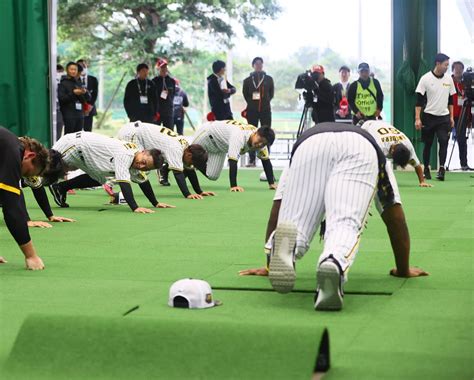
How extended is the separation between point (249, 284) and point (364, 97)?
10.8 metres

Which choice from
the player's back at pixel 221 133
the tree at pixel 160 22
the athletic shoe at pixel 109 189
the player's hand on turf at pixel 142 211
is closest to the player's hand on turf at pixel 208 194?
the player's back at pixel 221 133

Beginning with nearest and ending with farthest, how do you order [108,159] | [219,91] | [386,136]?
[108,159] → [386,136] → [219,91]

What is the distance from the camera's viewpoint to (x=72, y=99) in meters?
13.8

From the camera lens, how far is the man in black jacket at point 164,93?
15789 millimetres

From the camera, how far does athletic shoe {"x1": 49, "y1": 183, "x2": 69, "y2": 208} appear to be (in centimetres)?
1088

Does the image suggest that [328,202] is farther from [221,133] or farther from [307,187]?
[221,133]

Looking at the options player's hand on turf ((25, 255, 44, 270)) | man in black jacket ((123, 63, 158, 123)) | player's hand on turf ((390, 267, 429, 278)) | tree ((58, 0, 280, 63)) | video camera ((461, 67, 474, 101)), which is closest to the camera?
player's hand on turf ((390, 267, 429, 278))

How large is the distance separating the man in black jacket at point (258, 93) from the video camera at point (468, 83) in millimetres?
3418

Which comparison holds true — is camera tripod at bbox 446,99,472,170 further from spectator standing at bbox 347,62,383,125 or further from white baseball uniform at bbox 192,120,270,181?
white baseball uniform at bbox 192,120,270,181

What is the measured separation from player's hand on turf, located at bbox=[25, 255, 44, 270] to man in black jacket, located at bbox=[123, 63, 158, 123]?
29.8ft

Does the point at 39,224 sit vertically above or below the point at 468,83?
below

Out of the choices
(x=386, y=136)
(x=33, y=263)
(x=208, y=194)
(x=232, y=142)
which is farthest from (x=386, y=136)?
(x=33, y=263)

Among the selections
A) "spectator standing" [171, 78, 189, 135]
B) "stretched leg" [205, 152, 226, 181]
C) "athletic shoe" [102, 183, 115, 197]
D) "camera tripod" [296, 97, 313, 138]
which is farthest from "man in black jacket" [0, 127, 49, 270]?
"spectator standing" [171, 78, 189, 135]

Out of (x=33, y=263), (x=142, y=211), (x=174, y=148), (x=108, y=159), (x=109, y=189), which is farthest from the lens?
(x=174, y=148)
